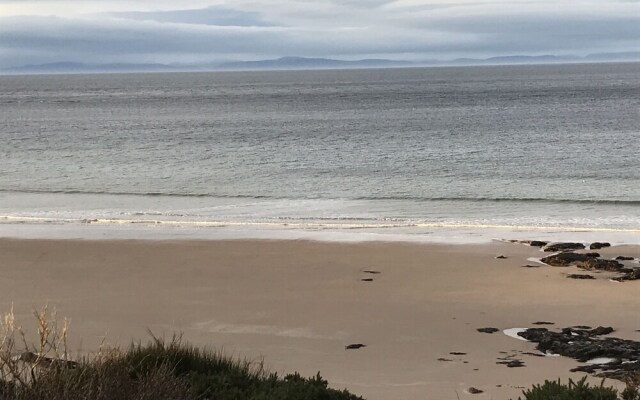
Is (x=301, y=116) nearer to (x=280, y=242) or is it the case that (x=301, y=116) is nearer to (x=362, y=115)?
(x=362, y=115)

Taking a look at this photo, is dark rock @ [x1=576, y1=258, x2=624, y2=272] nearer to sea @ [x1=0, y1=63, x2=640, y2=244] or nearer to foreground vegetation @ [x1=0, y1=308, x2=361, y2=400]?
sea @ [x1=0, y1=63, x2=640, y2=244]

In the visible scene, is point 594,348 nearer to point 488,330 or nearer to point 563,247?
point 488,330

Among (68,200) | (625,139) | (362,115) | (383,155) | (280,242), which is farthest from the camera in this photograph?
(362,115)

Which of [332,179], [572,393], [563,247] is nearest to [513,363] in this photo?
[572,393]

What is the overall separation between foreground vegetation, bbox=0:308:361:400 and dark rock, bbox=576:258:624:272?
987 cm

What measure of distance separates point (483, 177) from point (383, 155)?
10.1 metres

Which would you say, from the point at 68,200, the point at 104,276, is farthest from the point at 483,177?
the point at 104,276

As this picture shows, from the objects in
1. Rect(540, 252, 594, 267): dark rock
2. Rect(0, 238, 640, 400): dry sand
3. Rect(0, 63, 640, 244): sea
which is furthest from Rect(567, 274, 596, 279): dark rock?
Rect(0, 63, 640, 244): sea

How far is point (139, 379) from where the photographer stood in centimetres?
651

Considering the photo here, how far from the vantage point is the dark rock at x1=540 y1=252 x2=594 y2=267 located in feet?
56.0

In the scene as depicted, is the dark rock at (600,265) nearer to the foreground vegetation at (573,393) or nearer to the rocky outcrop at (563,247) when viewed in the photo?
the rocky outcrop at (563,247)

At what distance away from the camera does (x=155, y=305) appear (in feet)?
47.3

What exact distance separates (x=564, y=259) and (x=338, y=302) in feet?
17.4

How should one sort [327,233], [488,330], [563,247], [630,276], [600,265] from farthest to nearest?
[327,233] → [563,247] → [600,265] → [630,276] → [488,330]
